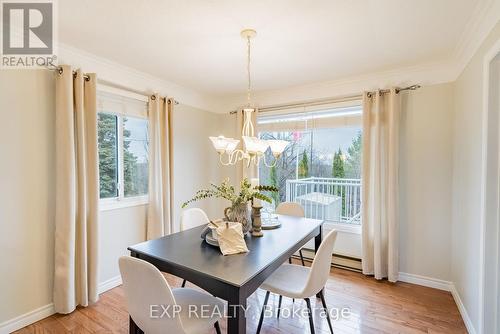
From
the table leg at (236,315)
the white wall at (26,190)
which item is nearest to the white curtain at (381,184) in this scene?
the table leg at (236,315)

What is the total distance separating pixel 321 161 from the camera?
3.50 metres

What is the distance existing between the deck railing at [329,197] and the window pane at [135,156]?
2056mm

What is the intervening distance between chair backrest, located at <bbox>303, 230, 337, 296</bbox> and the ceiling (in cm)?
157

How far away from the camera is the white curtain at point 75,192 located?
7.14 feet

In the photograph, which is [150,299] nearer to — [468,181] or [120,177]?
[120,177]

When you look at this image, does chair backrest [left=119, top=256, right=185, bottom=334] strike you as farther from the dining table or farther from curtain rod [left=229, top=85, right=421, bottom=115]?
curtain rod [left=229, top=85, right=421, bottom=115]

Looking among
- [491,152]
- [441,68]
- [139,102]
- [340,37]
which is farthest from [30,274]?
[441,68]

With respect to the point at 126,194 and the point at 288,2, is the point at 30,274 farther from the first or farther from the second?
the point at 288,2

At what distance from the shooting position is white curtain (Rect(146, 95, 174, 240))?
3012mm

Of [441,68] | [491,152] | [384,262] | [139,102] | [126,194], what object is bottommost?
[384,262]

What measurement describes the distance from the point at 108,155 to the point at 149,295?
2.05 metres

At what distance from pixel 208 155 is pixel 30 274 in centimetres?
250

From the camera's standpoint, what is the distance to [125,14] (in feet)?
5.91

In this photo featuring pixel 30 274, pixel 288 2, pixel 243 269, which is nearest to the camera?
pixel 243 269
